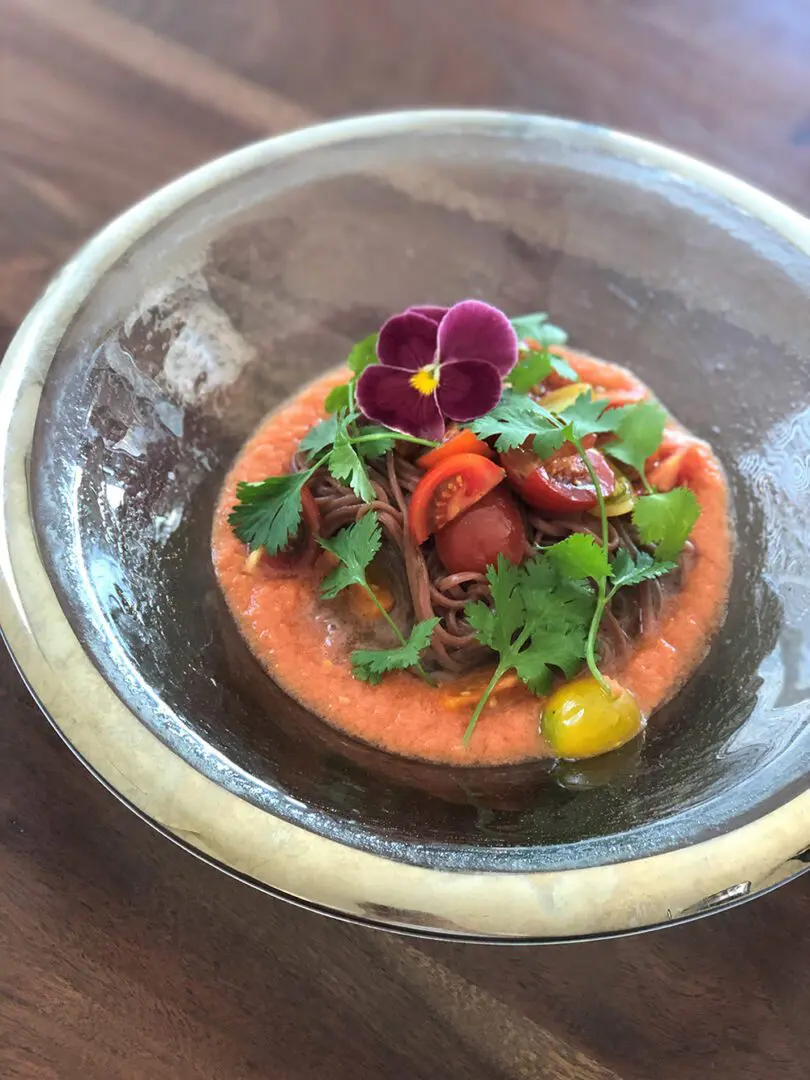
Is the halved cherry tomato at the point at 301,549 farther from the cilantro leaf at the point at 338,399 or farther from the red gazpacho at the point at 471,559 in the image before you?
the cilantro leaf at the point at 338,399

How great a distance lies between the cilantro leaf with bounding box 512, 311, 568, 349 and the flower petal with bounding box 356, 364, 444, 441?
47cm

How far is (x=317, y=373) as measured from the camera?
2.62 metres

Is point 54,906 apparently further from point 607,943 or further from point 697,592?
point 697,592

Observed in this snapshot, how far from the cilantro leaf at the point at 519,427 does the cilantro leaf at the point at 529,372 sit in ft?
0.54

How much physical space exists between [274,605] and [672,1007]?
3.83ft

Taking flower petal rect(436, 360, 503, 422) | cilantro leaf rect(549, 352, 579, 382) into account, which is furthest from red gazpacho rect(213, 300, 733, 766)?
cilantro leaf rect(549, 352, 579, 382)

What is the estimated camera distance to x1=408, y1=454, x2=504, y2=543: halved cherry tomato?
6.67ft

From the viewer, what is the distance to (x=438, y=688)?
2090 mm

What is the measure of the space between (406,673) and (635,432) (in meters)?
0.82

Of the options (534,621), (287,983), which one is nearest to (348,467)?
(534,621)

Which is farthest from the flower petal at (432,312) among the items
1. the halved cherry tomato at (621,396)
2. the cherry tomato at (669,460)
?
the cherry tomato at (669,460)

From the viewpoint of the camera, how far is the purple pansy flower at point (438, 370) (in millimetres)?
Answer: 2102

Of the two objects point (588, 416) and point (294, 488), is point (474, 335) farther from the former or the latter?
point (294, 488)

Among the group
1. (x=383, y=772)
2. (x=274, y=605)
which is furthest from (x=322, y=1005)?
(x=274, y=605)
